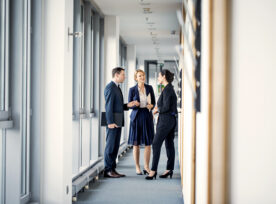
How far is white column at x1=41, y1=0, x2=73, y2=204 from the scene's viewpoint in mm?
3561

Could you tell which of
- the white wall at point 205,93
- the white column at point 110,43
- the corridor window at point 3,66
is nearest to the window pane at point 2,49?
the corridor window at point 3,66

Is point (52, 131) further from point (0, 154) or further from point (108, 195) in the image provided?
point (108, 195)

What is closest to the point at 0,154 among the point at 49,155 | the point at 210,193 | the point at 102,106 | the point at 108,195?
the point at 49,155

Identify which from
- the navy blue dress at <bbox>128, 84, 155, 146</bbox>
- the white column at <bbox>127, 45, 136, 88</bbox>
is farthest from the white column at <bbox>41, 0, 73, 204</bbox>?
the white column at <bbox>127, 45, 136, 88</bbox>

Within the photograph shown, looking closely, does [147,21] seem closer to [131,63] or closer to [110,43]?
[110,43]

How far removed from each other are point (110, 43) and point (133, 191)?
10.9ft

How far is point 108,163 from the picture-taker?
5438 millimetres

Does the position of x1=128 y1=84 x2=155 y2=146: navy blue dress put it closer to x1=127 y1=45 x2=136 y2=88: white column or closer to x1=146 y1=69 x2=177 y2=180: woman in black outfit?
x1=146 y1=69 x2=177 y2=180: woman in black outfit

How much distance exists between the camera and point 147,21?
7750 millimetres

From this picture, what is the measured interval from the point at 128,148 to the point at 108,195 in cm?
515

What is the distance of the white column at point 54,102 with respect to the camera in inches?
140
